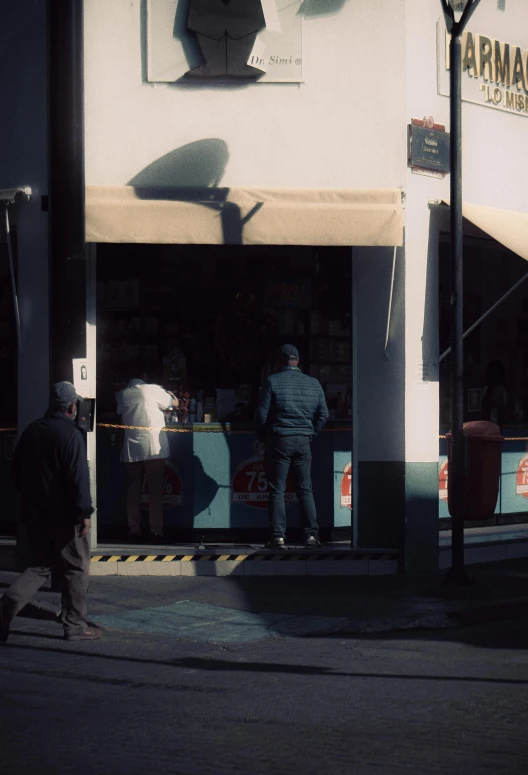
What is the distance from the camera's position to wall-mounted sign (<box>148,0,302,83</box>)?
11.6m

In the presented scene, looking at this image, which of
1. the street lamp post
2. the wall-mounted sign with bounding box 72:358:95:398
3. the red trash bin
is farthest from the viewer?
the red trash bin

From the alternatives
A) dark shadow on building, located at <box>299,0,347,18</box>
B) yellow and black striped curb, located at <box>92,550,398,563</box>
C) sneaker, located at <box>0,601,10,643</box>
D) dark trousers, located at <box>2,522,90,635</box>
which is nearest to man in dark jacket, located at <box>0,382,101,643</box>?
dark trousers, located at <box>2,522,90,635</box>

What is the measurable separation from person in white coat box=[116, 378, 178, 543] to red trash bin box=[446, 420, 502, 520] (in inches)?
112

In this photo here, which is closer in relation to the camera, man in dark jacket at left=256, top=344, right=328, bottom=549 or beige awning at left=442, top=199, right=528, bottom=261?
beige awning at left=442, top=199, right=528, bottom=261

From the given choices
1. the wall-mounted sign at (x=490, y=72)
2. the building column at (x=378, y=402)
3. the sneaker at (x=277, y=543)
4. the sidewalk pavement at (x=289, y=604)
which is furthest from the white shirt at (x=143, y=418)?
the wall-mounted sign at (x=490, y=72)

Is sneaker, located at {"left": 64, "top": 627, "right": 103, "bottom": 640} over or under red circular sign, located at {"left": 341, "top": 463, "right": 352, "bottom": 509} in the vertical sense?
under

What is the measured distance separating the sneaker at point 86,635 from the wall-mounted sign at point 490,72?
638 centimetres

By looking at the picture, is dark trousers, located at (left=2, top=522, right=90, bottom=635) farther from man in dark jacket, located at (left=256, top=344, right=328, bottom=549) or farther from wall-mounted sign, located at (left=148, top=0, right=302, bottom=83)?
wall-mounted sign, located at (left=148, top=0, right=302, bottom=83)

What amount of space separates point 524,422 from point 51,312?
20.0 ft

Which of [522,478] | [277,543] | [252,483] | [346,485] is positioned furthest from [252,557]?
[522,478]

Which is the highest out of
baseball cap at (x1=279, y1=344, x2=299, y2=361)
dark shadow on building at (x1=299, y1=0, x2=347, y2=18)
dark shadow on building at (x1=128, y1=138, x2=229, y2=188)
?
dark shadow on building at (x1=299, y1=0, x2=347, y2=18)

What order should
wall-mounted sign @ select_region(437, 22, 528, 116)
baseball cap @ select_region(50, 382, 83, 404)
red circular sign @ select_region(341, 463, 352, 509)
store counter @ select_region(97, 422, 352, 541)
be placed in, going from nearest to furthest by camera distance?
baseball cap @ select_region(50, 382, 83, 404) < wall-mounted sign @ select_region(437, 22, 528, 116) < store counter @ select_region(97, 422, 352, 541) < red circular sign @ select_region(341, 463, 352, 509)

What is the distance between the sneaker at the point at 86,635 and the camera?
8648mm

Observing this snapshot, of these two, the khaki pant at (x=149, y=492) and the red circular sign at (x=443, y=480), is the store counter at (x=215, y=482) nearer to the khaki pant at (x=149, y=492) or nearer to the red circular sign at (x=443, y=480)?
the khaki pant at (x=149, y=492)
